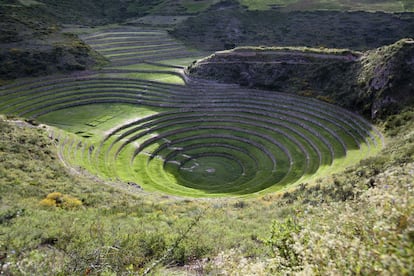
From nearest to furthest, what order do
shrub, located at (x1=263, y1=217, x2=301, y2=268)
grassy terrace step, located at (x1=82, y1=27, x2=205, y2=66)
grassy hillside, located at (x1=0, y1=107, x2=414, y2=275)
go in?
grassy hillside, located at (x1=0, y1=107, x2=414, y2=275), shrub, located at (x1=263, y1=217, x2=301, y2=268), grassy terrace step, located at (x1=82, y1=27, x2=205, y2=66)

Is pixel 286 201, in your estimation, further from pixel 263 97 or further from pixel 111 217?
pixel 263 97

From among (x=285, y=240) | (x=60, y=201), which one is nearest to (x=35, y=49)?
(x=60, y=201)

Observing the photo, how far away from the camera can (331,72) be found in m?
48.7

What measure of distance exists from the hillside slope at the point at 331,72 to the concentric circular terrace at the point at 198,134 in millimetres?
2297

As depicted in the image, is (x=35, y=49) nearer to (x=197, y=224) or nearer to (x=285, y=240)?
(x=197, y=224)

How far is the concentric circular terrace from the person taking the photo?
35.6 metres

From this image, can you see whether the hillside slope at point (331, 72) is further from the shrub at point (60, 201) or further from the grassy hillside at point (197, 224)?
the shrub at point (60, 201)

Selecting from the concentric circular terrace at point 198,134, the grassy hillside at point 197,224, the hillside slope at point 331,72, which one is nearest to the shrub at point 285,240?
the grassy hillside at point 197,224

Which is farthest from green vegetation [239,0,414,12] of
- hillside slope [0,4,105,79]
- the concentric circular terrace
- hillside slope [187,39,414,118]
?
the concentric circular terrace

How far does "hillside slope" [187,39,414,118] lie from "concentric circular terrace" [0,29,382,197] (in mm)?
2297

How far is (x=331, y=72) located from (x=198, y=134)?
21.9 meters

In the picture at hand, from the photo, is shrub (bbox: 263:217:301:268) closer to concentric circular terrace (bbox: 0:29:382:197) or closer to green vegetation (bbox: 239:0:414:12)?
concentric circular terrace (bbox: 0:29:382:197)

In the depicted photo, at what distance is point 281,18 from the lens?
102 meters

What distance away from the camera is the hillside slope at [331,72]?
39.8 m
